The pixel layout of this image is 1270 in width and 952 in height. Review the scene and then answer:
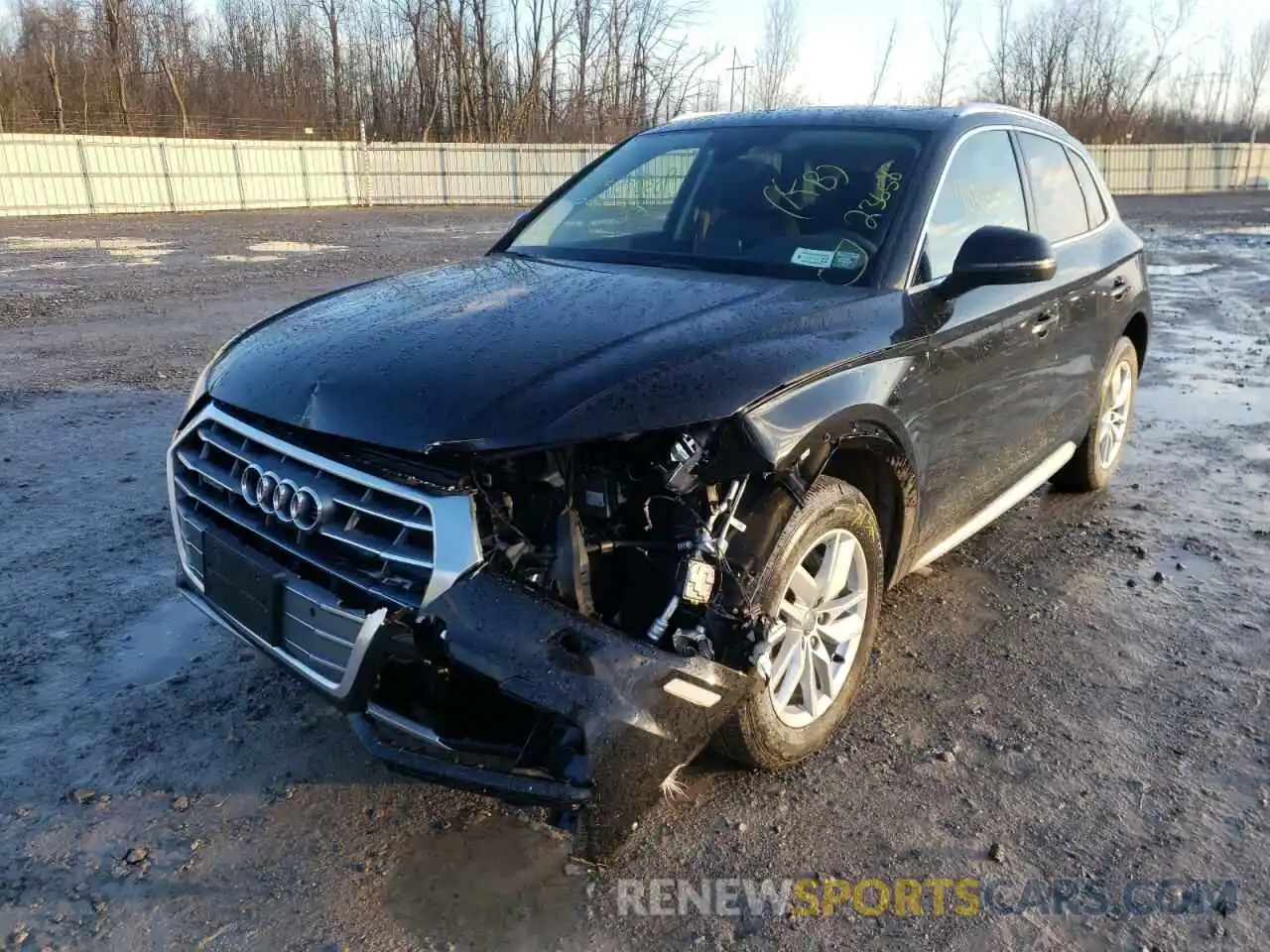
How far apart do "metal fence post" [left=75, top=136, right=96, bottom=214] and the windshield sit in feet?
80.3

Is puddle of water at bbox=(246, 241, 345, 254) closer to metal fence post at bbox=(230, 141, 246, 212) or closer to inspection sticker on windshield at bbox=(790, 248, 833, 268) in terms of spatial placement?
metal fence post at bbox=(230, 141, 246, 212)

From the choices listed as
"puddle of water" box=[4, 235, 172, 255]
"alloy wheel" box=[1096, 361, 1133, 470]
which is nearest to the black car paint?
"alloy wheel" box=[1096, 361, 1133, 470]

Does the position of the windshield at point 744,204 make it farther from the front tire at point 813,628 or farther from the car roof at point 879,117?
the front tire at point 813,628

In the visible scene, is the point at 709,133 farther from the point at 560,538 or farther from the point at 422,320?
the point at 560,538

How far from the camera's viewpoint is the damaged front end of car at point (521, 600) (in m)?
2.07

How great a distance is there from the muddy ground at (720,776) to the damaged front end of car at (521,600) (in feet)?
1.33

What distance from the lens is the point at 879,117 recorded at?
12.0 ft

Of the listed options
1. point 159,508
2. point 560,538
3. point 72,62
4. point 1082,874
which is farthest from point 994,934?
point 72,62

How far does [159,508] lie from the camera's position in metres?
4.66

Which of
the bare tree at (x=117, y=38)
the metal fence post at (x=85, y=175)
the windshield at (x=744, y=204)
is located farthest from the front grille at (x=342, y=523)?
the bare tree at (x=117, y=38)

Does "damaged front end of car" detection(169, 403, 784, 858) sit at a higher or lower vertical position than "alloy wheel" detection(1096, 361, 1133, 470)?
higher

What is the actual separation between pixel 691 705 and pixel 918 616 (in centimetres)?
186

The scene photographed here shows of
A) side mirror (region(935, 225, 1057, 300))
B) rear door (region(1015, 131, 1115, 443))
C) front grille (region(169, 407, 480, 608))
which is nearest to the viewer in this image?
front grille (region(169, 407, 480, 608))

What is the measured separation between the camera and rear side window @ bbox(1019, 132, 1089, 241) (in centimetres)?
407
